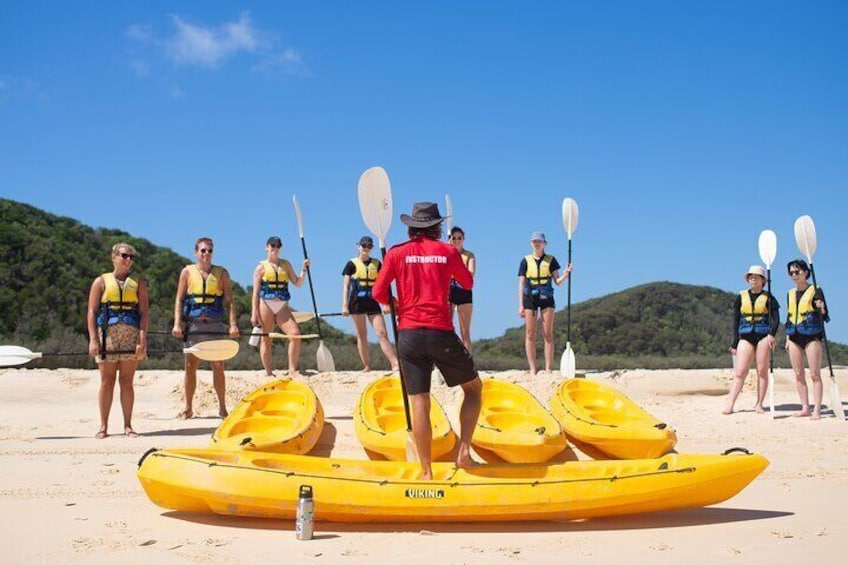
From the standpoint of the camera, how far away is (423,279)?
5.16 metres

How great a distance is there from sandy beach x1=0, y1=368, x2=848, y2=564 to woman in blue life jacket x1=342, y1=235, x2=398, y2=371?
1.68 metres

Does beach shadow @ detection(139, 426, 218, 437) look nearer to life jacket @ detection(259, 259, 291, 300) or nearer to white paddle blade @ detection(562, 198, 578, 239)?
life jacket @ detection(259, 259, 291, 300)

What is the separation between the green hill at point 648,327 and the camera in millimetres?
28531

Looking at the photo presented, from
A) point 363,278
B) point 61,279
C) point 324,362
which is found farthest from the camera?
point 61,279

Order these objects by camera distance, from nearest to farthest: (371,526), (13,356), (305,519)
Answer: (305,519) → (371,526) → (13,356)

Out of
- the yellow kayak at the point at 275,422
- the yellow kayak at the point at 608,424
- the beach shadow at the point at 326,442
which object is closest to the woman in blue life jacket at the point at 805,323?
the yellow kayak at the point at 608,424

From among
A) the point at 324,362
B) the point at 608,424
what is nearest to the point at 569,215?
the point at 324,362

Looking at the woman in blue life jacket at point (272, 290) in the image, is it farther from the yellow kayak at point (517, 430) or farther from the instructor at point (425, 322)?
the instructor at point (425, 322)

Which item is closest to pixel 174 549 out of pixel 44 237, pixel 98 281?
pixel 98 281

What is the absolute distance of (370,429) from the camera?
22.0 ft

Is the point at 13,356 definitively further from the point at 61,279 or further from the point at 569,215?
the point at 61,279

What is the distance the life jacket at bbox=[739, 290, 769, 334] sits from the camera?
9508 millimetres

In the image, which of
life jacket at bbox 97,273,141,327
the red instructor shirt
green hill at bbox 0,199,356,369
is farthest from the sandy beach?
green hill at bbox 0,199,356,369

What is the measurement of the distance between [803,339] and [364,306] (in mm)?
5241
